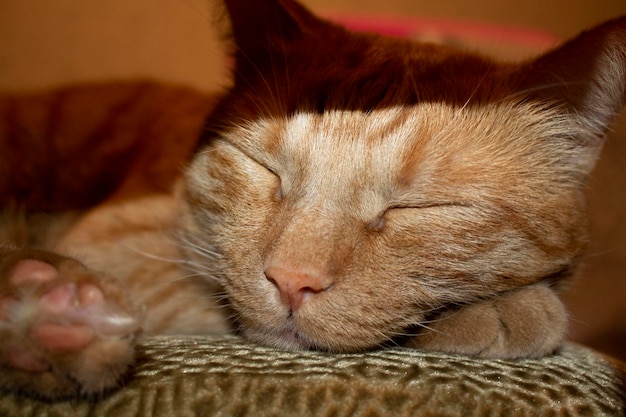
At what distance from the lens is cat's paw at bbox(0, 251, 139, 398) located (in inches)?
35.7

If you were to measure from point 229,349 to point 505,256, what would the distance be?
60 cm

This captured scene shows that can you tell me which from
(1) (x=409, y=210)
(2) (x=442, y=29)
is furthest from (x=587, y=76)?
(2) (x=442, y=29)

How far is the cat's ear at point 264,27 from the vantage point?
1534 millimetres

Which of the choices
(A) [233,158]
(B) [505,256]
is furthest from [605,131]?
(A) [233,158]

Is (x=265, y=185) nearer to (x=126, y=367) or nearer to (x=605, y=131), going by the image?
(x=126, y=367)

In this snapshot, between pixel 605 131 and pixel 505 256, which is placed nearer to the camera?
pixel 505 256

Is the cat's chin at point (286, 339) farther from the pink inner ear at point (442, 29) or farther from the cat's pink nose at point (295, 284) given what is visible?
the pink inner ear at point (442, 29)

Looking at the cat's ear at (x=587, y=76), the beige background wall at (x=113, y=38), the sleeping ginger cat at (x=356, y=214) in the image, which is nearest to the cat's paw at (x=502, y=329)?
the sleeping ginger cat at (x=356, y=214)

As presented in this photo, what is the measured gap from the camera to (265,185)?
1.35m

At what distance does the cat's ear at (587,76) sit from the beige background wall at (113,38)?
176cm

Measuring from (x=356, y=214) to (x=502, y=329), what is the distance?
1.25ft

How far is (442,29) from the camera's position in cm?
306

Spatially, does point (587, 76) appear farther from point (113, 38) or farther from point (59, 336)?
point (113, 38)

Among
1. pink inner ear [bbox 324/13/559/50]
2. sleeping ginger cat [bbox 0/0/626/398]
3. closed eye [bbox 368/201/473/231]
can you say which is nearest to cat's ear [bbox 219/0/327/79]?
sleeping ginger cat [bbox 0/0/626/398]
